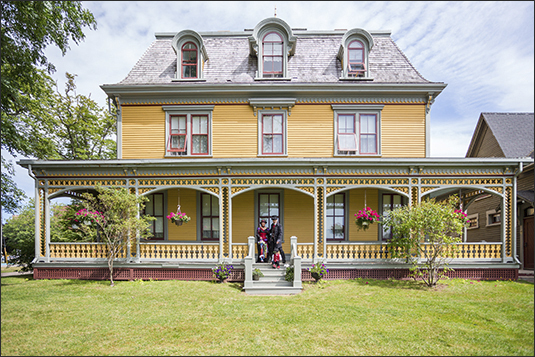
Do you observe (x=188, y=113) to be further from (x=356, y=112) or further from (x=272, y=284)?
(x=272, y=284)

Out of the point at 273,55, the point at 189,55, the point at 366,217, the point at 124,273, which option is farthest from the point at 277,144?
the point at 124,273

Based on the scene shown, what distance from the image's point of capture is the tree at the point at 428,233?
9.77 metres

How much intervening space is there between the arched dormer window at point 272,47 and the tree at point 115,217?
7.27m

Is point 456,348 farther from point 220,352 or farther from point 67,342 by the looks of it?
point 67,342

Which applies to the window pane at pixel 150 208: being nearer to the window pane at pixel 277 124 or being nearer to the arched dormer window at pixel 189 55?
the arched dormer window at pixel 189 55

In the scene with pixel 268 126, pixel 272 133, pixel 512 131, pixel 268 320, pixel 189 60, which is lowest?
pixel 268 320

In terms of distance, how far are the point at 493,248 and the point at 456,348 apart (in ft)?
22.9

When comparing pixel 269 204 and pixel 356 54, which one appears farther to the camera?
pixel 356 54

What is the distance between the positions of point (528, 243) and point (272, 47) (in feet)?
47.9

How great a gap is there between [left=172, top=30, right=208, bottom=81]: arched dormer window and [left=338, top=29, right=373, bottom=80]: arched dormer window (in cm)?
620

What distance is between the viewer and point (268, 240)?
11555 millimetres

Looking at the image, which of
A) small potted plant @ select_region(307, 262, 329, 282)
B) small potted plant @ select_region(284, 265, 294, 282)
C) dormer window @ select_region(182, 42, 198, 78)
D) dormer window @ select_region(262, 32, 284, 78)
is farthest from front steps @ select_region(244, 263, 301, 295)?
dormer window @ select_region(182, 42, 198, 78)

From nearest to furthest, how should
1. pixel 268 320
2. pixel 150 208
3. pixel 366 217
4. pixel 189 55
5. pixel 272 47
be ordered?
pixel 268 320 < pixel 366 217 < pixel 150 208 < pixel 272 47 < pixel 189 55

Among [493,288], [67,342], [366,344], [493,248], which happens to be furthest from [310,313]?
[493,248]
